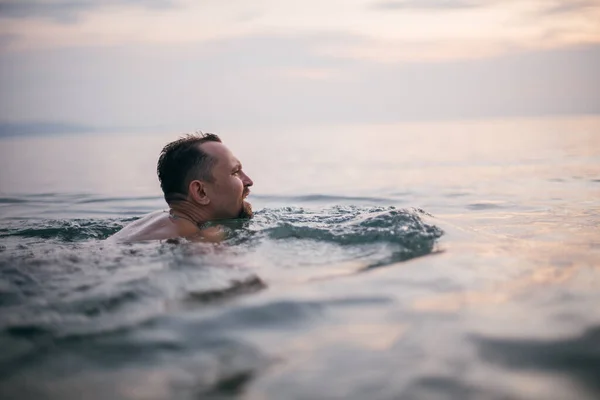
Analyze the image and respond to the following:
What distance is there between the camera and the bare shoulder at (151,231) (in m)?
5.17

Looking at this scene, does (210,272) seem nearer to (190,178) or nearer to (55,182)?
(190,178)

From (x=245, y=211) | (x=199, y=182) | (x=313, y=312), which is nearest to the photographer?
(x=313, y=312)

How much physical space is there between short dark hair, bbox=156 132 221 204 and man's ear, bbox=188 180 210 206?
59 millimetres

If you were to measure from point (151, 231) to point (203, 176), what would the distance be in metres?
0.73

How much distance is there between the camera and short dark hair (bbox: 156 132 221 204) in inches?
221

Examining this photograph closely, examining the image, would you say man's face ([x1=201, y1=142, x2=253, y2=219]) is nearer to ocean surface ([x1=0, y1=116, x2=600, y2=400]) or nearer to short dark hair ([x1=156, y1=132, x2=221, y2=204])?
short dark hair ([x1=156, y1=132, x2=221, y2=204])

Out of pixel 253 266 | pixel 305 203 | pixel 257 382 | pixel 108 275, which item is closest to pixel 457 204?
pixel 305 203

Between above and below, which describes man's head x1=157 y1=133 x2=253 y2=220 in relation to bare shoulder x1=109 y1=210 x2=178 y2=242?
above

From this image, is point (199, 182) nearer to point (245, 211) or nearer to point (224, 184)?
point (224, 184)

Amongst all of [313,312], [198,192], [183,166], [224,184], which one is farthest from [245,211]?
[313,312]

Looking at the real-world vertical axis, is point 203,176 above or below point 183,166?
below

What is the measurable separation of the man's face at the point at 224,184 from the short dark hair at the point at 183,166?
53mm

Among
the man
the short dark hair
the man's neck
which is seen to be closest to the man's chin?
the man

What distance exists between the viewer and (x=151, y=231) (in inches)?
205
